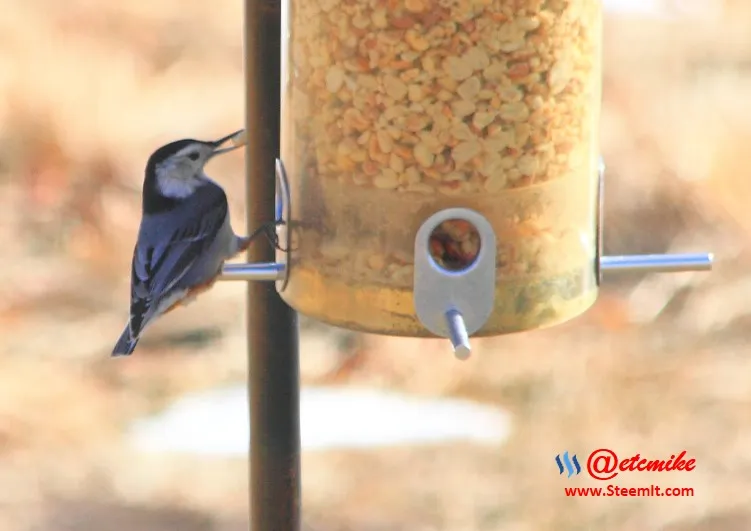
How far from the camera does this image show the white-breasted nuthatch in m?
3.73

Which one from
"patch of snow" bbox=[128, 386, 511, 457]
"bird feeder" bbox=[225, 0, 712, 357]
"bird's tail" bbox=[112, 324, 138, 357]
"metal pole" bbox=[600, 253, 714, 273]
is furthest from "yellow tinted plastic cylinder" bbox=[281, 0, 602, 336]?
"patch of snow" bbox=[128, 386, 511, 457]

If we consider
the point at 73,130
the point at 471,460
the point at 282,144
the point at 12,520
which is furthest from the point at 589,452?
the point at 73,130

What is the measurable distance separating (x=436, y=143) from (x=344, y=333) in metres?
4.09

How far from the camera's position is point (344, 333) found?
7059mm

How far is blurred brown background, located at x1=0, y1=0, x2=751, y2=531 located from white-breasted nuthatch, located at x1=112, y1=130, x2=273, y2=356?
7.17 ft

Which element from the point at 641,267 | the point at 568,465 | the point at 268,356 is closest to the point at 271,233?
the point at 268,356

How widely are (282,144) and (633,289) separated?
4.08 m

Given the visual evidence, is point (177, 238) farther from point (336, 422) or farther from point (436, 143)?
point (336, 422)

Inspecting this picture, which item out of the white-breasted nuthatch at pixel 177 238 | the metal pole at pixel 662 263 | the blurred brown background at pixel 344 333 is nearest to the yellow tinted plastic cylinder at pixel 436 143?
the metal pole at pixel 662 263

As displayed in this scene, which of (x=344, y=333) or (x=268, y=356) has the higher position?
(x=268, y=356)

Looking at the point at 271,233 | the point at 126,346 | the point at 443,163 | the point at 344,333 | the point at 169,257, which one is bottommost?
the point at 344,333

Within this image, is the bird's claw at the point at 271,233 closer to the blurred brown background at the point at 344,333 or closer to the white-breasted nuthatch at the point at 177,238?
the white-breasted nuthatch at the point at 177,238

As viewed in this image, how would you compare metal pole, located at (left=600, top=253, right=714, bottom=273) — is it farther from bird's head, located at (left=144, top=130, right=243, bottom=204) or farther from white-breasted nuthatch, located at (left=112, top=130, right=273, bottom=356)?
bird's head, located at (left=144, top=130, right=243, bottom=204)

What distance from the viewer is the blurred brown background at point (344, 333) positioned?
19.3 feet
